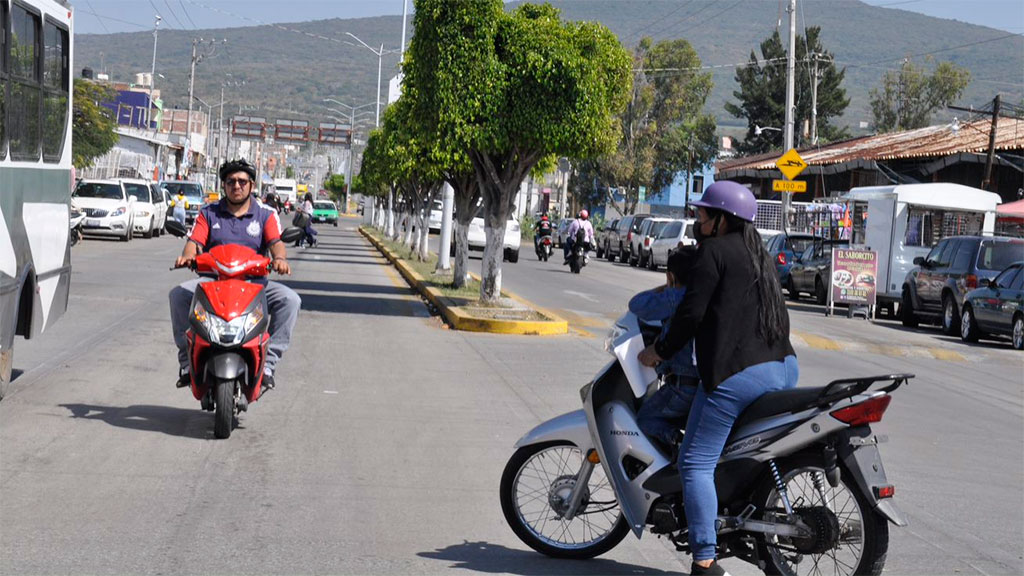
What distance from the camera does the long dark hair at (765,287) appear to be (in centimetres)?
544

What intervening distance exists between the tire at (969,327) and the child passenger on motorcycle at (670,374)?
17834 millimetres

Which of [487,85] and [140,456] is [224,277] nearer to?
[140,456]

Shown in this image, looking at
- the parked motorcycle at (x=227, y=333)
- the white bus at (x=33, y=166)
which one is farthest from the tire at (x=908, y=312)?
the parked motorcycle at (x=227, y=333)

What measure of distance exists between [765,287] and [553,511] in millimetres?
1551

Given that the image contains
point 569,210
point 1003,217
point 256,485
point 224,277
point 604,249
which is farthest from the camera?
point 569,210

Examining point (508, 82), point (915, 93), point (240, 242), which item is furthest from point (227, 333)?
point (915, 93)

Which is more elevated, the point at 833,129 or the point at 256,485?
the point at 833,129

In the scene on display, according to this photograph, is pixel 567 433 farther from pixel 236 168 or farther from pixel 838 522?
pixel 236 168

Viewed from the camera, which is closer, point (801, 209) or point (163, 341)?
point (163, 341)

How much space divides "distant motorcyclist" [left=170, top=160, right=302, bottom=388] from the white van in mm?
21471

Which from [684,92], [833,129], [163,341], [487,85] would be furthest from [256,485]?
[833,129]

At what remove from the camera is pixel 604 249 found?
53.0m

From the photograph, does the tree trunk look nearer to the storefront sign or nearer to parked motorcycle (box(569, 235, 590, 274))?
the storefront sign

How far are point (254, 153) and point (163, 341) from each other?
174m
